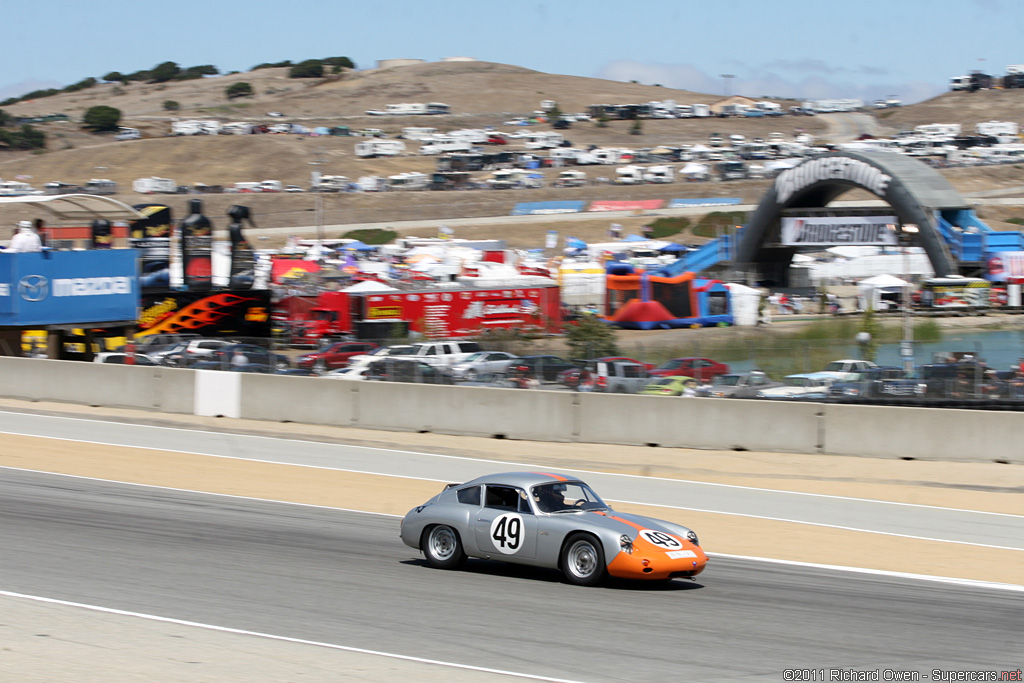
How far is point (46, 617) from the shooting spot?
884 cm

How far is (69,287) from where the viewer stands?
1129 inches

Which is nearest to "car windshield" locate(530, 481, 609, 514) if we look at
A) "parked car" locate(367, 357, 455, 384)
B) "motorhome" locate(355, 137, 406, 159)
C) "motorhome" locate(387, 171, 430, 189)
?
"parked car" locate(367, 357, 455, 384)

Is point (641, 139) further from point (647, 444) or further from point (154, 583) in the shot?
point (154, 583)

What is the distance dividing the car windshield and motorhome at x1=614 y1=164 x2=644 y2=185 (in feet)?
292

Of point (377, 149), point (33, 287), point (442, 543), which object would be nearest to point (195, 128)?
point (377, 149)

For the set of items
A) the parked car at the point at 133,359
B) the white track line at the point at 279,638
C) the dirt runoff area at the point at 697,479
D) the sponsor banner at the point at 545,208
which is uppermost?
the sponsor banner at the point at 545,208

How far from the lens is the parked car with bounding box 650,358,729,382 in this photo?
19812 millimetres

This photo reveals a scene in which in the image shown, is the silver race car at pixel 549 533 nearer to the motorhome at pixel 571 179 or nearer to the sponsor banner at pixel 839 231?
the sponsor banner at pixel 839 231

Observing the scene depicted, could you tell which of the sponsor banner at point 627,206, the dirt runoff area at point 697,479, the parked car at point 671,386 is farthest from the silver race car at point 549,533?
the sponsor banner at point 627,206

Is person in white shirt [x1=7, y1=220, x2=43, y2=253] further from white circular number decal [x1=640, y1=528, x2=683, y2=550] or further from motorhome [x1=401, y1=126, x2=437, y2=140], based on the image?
motorhome [x1=401, y1=126, x2=437, y2=140]

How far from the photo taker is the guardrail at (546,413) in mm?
17844

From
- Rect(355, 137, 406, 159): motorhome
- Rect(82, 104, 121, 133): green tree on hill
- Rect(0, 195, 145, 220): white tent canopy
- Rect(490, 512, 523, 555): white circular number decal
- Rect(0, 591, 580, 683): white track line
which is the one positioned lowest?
Rect(0, 591, 580, 683): white track line

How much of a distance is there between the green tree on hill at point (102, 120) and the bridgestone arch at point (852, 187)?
13615cm

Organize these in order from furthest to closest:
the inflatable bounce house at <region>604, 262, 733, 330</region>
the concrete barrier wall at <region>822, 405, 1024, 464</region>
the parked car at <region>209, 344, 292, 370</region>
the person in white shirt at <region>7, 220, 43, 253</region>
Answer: the inflatable bounce house at <region>604, 262, 733, 330</region>, the person in white shirt at <region>7, 220, 43, 253</region>, the parked car at <region>209, 344, 292, 370</region>, the concrete barrier wall at <region>822, 405, 1024, 464</region>
